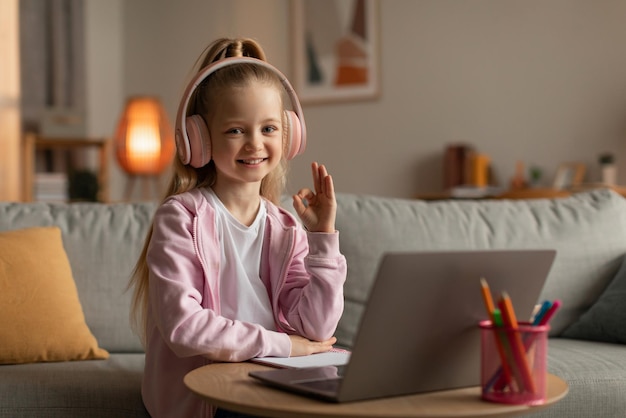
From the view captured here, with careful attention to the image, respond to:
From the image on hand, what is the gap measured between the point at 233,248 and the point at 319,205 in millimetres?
187

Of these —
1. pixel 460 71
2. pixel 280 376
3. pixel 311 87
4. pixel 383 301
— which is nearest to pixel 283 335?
pixel 280 376

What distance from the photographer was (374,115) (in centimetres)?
493

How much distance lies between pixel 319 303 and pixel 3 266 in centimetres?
94

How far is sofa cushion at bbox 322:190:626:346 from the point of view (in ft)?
7.63

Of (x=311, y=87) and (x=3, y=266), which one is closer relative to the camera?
(x=3, y=266)

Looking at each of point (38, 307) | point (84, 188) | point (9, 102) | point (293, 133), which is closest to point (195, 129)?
point (293, 133)

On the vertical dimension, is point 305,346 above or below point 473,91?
below

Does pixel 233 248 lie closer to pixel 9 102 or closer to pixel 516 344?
pixel 516 344

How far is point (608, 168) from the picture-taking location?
413 cm

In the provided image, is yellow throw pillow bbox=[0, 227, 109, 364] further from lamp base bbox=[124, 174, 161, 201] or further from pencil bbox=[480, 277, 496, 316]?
lamp base bbox=[124, 174, 161, 201]

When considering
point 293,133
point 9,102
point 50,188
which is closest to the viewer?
point 293,133

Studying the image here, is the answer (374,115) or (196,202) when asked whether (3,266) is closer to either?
(196,202)

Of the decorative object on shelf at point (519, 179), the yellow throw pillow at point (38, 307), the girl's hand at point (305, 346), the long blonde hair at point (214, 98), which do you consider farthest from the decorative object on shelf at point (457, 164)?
the girl's hand at point (305, 346)

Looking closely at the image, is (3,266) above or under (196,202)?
under
